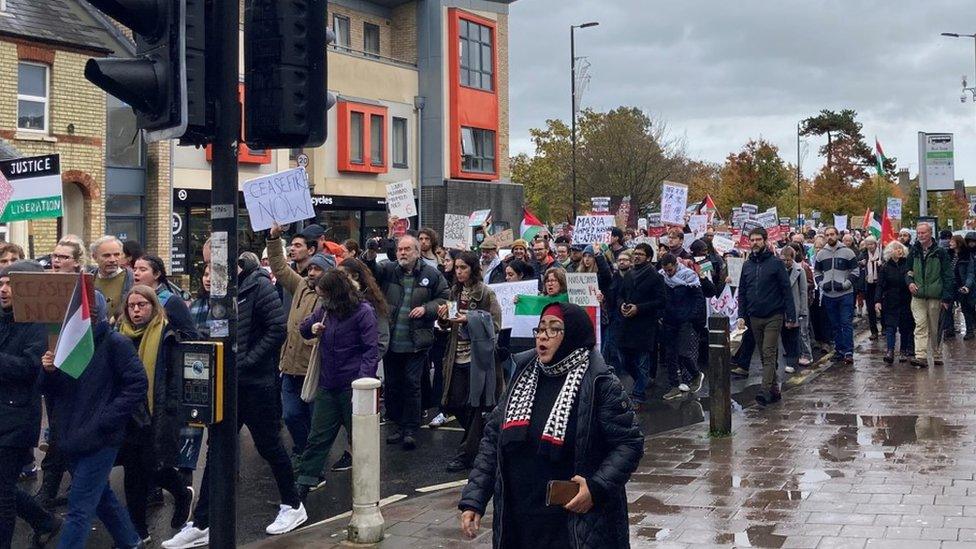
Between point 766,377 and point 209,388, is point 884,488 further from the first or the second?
point 209,388

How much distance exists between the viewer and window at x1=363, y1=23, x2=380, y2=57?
127 feet

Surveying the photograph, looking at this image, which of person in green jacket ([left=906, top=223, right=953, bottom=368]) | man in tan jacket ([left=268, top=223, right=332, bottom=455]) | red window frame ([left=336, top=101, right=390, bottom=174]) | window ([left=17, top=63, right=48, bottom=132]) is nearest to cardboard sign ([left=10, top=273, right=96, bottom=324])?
man in tan jacket ([left=268, top=223, right=332, bottom=455])

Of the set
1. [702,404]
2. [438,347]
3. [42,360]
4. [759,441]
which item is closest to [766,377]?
[702,404]

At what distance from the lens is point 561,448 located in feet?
15.3

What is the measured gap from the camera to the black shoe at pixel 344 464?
9.71 m

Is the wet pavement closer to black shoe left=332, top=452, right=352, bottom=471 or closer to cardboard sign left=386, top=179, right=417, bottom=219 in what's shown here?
black shoe left=332, top=452, right=352, bottom=471

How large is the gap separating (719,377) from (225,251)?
20.6ft

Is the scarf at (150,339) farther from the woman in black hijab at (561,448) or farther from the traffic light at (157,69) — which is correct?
the woman in black hijab at (561,448)

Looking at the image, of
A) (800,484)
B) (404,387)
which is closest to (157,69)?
(800,484)

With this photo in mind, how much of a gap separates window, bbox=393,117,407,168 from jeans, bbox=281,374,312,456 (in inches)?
1160

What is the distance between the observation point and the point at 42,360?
21.1ft

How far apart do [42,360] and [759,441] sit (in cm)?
644

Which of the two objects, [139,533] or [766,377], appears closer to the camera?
[139,533]

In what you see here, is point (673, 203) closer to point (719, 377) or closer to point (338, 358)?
point (719, 377)
